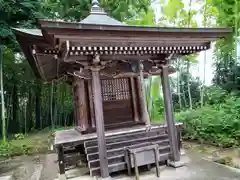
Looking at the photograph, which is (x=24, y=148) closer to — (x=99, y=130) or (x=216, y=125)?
(x=99, y=130)

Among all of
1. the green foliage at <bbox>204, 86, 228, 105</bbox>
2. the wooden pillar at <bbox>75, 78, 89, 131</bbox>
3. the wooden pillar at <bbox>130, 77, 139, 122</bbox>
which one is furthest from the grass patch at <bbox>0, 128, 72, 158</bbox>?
the green foliage at <bbox>204, 86, 228, 105</bbox>

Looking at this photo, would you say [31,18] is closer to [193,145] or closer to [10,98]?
[10,98]

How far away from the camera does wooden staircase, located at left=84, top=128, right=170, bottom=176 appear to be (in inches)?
149

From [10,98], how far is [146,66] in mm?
8733

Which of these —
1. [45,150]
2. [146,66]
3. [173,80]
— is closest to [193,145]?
[146,66]

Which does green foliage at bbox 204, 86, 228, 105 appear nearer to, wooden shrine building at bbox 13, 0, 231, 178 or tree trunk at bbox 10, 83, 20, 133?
wooden shrine building at bbox 13, 0, 231, 178

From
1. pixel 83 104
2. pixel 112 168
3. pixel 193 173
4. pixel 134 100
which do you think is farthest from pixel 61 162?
pixel 193 173

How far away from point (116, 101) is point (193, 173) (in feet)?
7.73

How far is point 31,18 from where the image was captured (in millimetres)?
7594

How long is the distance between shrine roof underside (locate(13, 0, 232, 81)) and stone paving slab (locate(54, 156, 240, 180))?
2016 mm

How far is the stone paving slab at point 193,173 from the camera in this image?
355cm

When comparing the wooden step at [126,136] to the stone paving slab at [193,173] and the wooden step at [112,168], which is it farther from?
the stone paving slab at [193,173]

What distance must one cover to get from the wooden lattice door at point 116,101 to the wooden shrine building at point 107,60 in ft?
0.08

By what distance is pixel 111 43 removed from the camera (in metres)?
3.34
